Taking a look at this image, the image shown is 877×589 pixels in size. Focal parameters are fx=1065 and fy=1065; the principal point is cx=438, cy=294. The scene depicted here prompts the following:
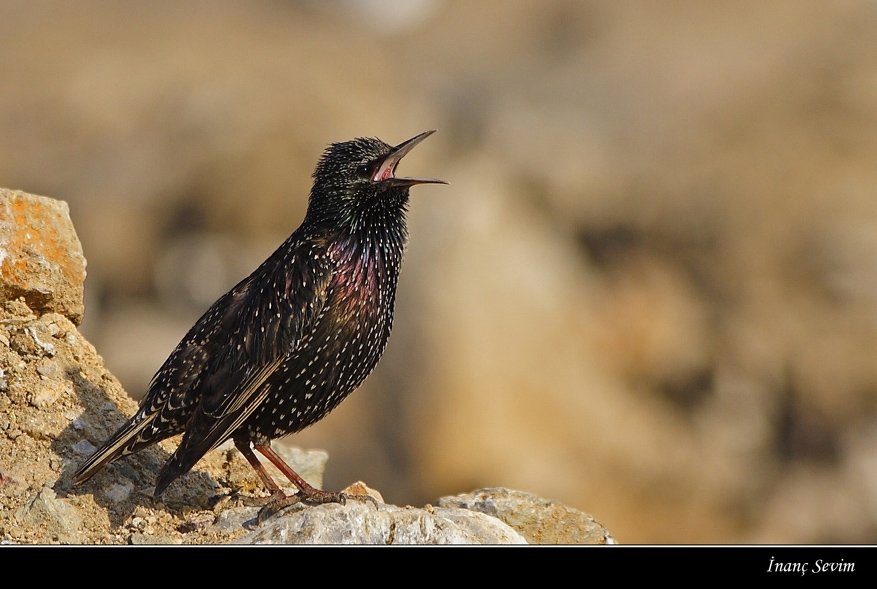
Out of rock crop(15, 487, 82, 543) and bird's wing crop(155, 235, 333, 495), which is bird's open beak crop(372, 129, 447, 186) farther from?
rock crop(15, 487, 82, 543)

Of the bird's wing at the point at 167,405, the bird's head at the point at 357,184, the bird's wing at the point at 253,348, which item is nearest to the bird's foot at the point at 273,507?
the bird's wing at the point at 253,348

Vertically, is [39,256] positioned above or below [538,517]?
above

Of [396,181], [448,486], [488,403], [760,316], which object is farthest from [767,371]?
[396,181]

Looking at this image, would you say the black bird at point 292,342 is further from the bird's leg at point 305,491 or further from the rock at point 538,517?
the rock at point 538,517

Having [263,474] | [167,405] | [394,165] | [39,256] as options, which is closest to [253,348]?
[167,405]

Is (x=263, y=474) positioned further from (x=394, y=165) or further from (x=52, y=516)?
(x=394, y=165)

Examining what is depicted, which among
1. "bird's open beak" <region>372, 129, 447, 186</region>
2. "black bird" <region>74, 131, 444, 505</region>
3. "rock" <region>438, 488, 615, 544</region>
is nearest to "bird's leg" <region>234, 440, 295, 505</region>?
"black bird" <region>74, 131, 444, 505</region>
